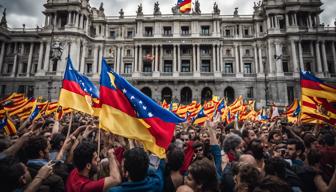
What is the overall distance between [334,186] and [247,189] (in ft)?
4.92

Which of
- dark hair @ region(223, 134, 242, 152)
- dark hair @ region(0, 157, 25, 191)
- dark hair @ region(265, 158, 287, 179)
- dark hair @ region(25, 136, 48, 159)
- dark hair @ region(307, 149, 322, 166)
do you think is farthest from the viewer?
dark hair @ region(223, 134, 242, 152)

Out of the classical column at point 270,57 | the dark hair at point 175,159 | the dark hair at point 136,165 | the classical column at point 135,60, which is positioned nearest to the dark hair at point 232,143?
the dark hair at point 175,159

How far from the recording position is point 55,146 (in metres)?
5.31

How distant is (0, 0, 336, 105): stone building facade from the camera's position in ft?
124

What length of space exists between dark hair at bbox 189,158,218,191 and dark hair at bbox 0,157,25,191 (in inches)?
88.5

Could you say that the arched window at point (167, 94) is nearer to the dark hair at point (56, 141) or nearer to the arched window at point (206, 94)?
the arched window at point (206, 94)

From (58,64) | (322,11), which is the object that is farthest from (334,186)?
(322,11)

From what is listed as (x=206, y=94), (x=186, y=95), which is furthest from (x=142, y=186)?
(x=186, y=95)

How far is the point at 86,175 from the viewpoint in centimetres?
330

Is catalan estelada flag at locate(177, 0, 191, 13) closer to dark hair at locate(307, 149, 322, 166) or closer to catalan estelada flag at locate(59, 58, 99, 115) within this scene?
catalan estelada flag at locate(59, 58, 99, 115)

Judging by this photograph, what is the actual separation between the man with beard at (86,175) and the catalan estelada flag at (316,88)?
28.0 feet

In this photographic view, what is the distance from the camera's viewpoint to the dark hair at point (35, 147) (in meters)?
3.84

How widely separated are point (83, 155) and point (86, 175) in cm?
30

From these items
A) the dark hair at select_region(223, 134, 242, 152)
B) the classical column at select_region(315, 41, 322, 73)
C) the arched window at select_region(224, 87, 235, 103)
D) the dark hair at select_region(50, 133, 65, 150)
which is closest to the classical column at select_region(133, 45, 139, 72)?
the arched window at select_region(224, 87, 235, 103)
